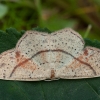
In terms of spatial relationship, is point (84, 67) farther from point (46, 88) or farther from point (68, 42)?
point (46, 88)

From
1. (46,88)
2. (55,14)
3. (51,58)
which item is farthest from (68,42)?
(55,14)

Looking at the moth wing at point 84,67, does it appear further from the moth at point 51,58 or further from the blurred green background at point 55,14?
the blurred green background at point 55,14

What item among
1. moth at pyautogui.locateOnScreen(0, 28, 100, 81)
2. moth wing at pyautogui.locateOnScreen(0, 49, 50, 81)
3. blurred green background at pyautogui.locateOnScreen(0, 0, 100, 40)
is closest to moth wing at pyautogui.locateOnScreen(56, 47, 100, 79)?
moth at pyautogui.locateOnScreen(0, 28, 100, 81)

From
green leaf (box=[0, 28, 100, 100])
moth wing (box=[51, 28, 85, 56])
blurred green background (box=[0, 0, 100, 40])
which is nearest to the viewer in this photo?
green leaf (box=[0, 28, 100, 100])

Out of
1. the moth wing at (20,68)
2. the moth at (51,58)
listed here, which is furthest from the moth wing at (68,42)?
the moth wing at (20,68)

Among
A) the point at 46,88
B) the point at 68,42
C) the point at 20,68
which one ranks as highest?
the point at 68,42

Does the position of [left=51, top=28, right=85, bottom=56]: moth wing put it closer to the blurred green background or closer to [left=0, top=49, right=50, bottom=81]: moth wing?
[left=0, top=49, right=50, bottom=81]: moth wing
